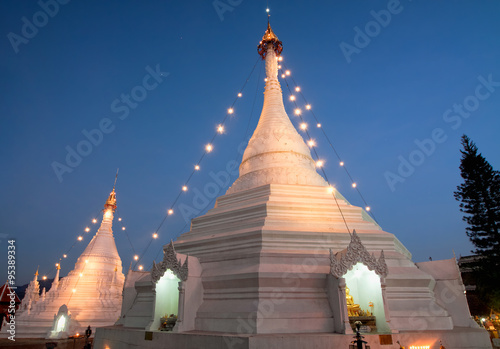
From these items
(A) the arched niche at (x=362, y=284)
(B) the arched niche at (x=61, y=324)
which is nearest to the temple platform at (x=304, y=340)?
(A) the arched niche at (x=362, y=284)

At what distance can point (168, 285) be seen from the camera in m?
12.2

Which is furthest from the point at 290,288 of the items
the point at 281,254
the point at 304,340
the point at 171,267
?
the point at 171,267

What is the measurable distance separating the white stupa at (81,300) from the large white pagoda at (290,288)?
10214mm

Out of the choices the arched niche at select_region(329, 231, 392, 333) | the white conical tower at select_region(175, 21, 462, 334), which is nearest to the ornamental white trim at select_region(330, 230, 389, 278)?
the arched niche at select_region(329, 231, 392, 333)

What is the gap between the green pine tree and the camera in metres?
20.3

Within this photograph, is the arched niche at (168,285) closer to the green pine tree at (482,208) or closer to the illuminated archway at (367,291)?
the illuminated archway at (367,291)

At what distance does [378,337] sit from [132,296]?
34.2 ft

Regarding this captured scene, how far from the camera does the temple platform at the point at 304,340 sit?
8156 mm

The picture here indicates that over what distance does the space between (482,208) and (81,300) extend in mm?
30629

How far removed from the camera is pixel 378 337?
876cm

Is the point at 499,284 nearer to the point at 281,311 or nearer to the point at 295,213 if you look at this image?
the point at 295,213

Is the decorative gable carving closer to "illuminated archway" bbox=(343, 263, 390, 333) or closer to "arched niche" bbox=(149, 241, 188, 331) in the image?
"arched niche" bbox=(149, 241, 188, 331)

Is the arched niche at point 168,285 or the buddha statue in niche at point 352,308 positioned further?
the arched niche at point 168,285

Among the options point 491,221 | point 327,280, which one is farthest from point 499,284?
point 327,280
